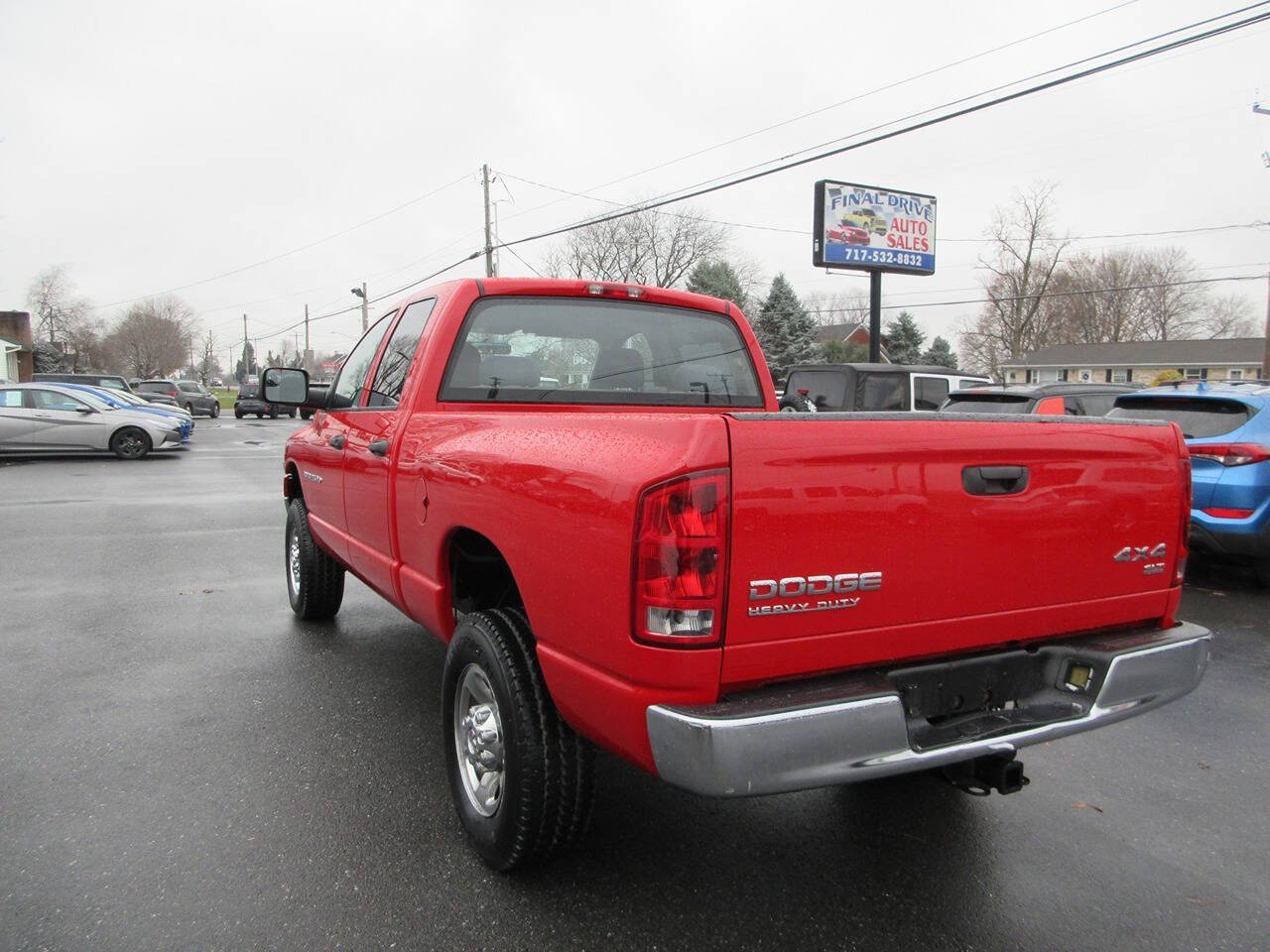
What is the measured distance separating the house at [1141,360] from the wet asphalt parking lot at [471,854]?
62078 millimetres

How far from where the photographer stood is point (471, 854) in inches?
110

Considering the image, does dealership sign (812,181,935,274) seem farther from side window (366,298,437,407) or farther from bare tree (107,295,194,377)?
bare tree (107,295,194,377)

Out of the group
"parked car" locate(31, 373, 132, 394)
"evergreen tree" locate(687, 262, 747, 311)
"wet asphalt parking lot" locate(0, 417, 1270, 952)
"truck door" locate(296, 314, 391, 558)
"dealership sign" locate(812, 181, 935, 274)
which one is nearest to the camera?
"wet asphalt parking lot" locate(0, 417, 1270, 952)

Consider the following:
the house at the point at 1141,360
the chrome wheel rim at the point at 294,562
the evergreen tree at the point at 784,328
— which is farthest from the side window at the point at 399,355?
the house at the point at 1141,360

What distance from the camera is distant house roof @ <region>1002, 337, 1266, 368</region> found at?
5997 centimetres

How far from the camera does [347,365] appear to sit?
506 centimetres

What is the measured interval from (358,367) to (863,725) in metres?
3.65

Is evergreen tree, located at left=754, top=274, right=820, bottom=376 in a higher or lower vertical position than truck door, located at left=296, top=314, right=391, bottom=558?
higher

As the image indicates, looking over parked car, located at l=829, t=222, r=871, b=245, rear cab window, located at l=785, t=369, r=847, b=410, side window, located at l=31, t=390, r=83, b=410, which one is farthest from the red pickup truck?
parked car, located at l=829, t=222, r=871, b=245

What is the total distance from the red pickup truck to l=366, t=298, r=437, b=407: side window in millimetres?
514

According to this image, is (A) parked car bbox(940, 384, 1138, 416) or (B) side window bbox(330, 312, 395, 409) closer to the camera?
(B) side window bbox(330, 312, 395, 409)

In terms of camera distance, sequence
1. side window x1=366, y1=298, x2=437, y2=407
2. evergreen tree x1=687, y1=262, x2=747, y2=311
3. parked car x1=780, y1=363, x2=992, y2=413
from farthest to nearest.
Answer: evergreen tree x1=687, y1=262, x2=747, y2=311
parked car x1=780, y1=363, x2=992, y2=413
side window x1=366, y1=298, x2=437, y2=407

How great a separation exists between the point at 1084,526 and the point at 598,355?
2123mm

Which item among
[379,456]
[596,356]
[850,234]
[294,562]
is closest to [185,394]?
[850,234]
